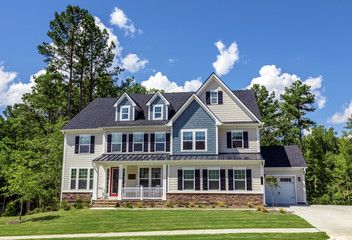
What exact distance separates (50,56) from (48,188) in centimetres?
1608

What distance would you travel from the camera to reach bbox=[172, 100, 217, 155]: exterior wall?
24.0m

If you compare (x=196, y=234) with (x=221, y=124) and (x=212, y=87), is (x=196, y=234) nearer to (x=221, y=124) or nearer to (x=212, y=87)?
(x=221, y=124)

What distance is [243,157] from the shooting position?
22906 mm

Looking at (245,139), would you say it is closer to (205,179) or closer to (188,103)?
(205,179)

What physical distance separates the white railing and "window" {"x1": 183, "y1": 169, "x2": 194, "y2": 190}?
196cm

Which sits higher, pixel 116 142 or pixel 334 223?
pixel 116 142

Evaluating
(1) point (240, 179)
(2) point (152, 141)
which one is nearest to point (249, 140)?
(1) point (240, 179)

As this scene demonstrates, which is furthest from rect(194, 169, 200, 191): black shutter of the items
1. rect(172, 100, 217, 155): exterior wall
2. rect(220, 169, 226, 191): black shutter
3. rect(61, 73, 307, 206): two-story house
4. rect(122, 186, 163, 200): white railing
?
rect(122, 186, 163, 200): white railing

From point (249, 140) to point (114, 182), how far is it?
11947mm

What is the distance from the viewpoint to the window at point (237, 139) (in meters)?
24.2

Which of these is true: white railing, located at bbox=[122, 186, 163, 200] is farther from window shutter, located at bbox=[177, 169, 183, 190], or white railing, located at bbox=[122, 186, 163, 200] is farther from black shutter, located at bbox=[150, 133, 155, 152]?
black shutter, located at bbox=[150, 133, 155, 152]

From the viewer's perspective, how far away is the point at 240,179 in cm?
2280

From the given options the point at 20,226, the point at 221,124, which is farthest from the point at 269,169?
the point at 20,226

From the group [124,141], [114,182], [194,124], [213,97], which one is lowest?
[114,182]
